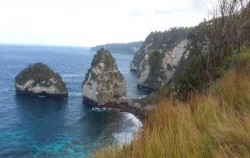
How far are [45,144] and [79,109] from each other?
73.6 ft

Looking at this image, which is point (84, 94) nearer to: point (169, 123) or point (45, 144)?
point (45, 144)

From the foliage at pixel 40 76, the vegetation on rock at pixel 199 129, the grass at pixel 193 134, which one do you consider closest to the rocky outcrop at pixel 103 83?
the foliage at pixel 40 76

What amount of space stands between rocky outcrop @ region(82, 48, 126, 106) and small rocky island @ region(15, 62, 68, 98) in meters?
7.63

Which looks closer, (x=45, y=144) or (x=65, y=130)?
(x=45, y=144)

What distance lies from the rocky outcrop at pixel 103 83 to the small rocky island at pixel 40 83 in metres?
7.63

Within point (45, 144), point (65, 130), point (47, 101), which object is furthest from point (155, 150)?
point (47, 101)

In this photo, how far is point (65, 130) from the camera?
50.2m

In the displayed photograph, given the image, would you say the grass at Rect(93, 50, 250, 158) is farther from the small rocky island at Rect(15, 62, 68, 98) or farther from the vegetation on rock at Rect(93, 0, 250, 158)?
the small rocky island at Rect(15, 62, 68, 98)

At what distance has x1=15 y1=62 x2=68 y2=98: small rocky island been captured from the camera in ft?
258

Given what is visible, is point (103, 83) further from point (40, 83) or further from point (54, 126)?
point (54, 126)

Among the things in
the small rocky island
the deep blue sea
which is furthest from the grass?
the small rocky island

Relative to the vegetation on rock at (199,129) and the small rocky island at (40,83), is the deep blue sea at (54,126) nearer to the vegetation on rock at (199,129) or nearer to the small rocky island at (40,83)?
the small rocky island at (40,83)

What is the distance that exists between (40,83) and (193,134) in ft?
258

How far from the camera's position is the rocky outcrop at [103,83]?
71863 mm
